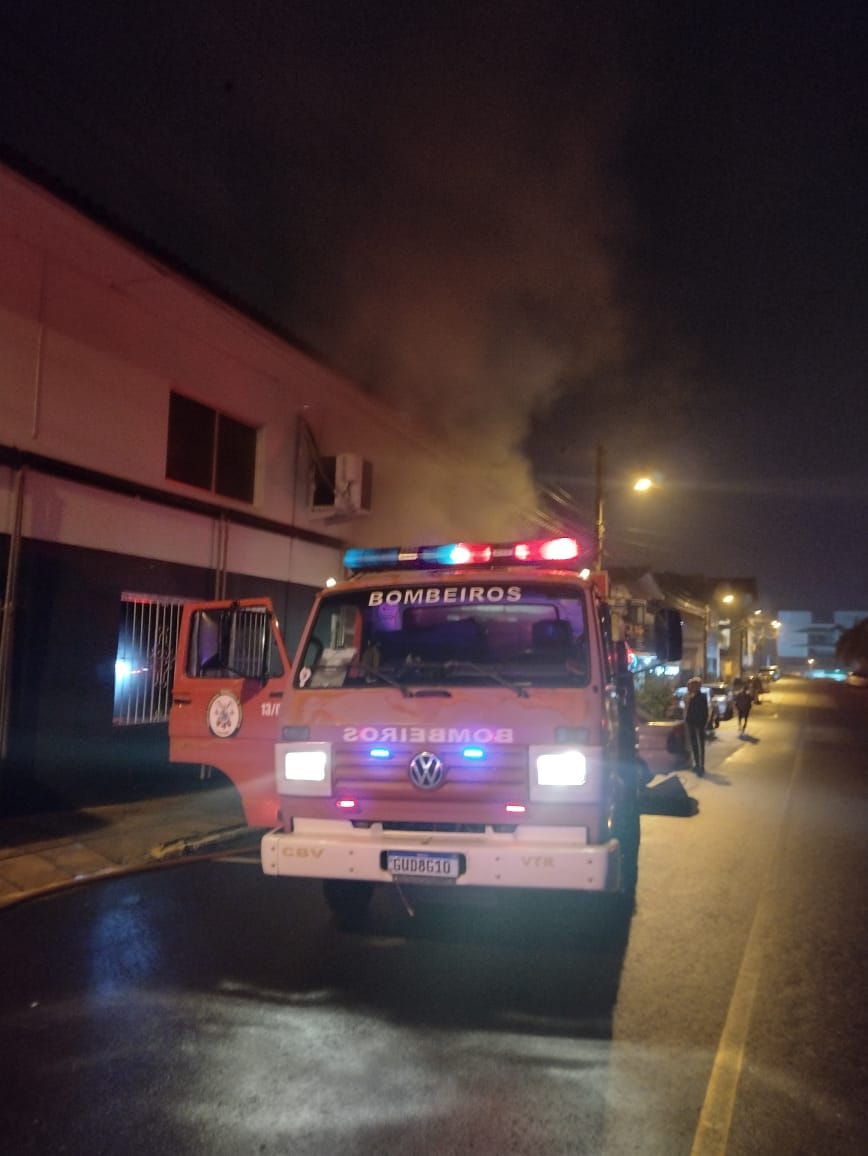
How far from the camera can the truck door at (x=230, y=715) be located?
6.44 metres

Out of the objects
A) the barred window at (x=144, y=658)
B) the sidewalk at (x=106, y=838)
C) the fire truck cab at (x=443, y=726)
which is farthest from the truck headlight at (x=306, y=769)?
the barred window at (x=144, y=658)

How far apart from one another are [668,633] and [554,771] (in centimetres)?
172

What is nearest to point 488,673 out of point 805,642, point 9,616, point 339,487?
point 9,616

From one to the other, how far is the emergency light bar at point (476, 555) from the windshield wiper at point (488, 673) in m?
0.80

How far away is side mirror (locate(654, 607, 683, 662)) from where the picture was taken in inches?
245

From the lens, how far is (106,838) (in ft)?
28.3

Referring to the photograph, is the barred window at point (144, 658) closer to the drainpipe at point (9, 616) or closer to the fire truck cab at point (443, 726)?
the drainpipe at point (9, 616)

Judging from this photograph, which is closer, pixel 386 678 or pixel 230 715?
pixel 386 678

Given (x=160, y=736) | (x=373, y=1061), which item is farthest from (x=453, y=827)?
(x=160, y=736)

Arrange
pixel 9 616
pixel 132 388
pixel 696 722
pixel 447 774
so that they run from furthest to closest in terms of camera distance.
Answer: pixel 696 722
pixel 132 388
pixel 9 616
pixel 447 774

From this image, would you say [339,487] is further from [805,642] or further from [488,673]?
[805,642]

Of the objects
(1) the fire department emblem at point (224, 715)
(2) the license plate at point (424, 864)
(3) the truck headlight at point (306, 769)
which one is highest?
(1) the fire department emblem at point (224, 715)

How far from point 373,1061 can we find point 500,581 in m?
2.74

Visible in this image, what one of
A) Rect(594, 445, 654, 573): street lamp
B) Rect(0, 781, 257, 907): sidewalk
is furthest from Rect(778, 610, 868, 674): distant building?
Rect(0, 781, 257, 907): sidewalk
